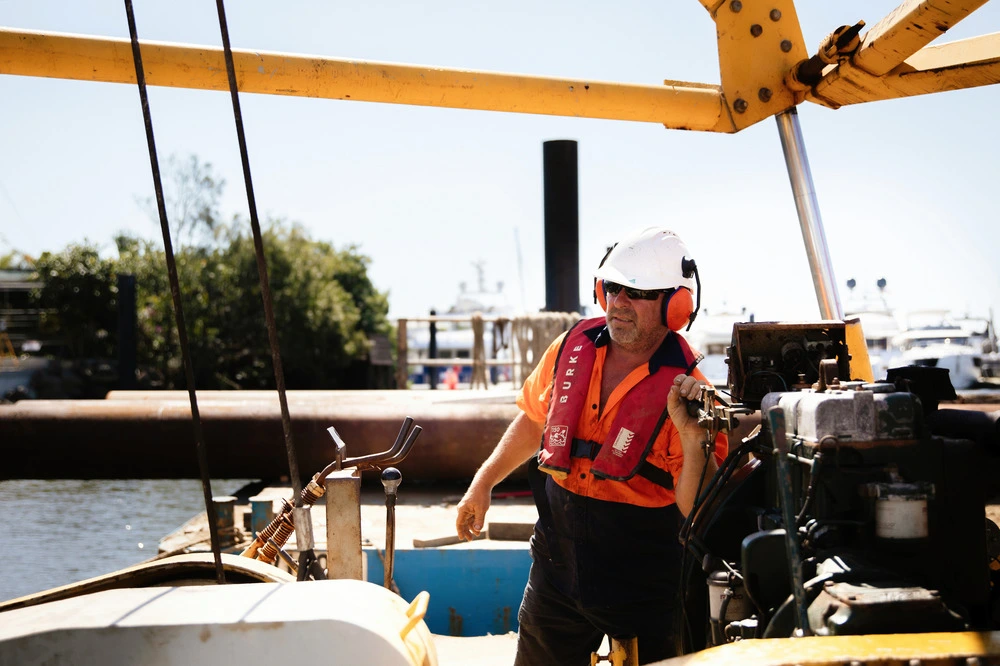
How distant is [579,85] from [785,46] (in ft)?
3.74

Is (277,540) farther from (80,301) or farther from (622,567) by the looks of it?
(80,301)

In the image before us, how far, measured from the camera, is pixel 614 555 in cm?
321

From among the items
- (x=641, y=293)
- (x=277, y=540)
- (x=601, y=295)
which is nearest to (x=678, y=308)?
(x=641, y=293)

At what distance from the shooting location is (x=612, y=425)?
10.6ft

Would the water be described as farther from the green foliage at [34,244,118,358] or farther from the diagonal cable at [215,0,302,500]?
the green foliage at [34,244,118,358]

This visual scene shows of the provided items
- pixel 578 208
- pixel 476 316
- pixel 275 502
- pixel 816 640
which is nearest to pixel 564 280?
pixel 578 208

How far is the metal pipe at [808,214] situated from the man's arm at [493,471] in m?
2.01

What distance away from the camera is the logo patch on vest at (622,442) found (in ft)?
10.3

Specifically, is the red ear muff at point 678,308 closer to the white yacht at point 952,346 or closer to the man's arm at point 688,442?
the man's arm at point 688,442

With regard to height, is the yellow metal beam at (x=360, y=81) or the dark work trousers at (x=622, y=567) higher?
the yellow metal beam at (x=360, y=81)

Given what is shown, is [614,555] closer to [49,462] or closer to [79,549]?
[49,462]

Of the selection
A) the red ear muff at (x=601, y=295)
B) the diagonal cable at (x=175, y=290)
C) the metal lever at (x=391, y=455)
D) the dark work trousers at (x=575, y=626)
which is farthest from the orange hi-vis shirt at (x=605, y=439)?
the diagonal cable at (x=175, y=290)

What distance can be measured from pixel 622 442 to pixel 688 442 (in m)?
0.31

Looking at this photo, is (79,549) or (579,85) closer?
(579,85)
